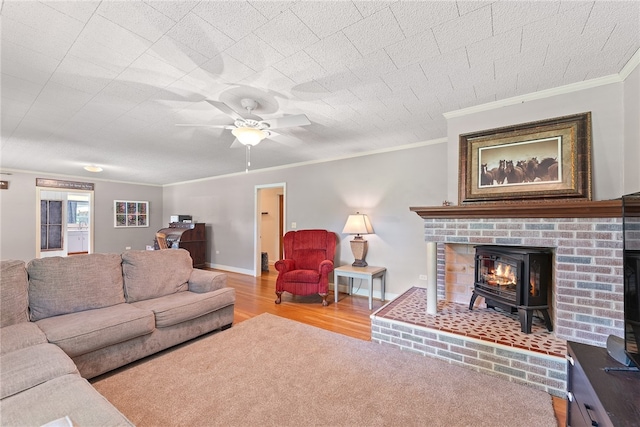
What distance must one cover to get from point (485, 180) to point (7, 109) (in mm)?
4888

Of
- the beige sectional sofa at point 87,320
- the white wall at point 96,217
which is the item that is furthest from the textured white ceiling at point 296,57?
the white wall at point 96,217

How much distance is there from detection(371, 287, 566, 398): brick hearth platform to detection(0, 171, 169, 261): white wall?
780cm

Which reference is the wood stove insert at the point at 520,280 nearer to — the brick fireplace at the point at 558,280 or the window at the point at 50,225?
the brick fireplace at the point at 558,280

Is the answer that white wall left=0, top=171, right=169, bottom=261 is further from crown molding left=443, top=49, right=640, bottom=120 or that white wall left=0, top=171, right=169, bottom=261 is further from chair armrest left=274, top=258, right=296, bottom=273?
crown molding left=443, top=49, right=640, bottom=120

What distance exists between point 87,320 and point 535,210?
147 inches

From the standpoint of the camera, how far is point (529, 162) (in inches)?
95.9

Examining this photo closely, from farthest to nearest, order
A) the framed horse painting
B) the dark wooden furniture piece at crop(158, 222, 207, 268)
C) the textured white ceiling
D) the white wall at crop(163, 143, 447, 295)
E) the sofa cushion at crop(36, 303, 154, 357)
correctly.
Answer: the dark wooden furniture piece at crop(158, 222, 207, 268)
the white wall at crop(163, 143, 447, 295)
the framed horse painting
the sofa cushion at crop(36, 303, 154, 357)
the textured white ceiling

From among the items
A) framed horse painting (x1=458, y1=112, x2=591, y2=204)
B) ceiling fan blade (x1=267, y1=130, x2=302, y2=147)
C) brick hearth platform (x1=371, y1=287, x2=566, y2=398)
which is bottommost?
brick hearth platform (x1=371, y1=287, x2=566, y2=398)

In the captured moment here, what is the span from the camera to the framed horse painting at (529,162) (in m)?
2.22

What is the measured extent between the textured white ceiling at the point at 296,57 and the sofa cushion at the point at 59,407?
1944 millimetres

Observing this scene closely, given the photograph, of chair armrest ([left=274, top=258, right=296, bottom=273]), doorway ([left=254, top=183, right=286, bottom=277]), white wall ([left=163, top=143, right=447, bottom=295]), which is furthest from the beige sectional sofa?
doorway ([left=254, top=183, right=286, bottom=277])

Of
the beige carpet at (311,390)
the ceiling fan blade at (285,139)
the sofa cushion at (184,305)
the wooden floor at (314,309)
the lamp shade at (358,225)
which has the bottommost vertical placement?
the wooden floor at (314,309)

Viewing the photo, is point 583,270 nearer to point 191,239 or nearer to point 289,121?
point 289,121

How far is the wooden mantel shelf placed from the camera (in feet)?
6.42
